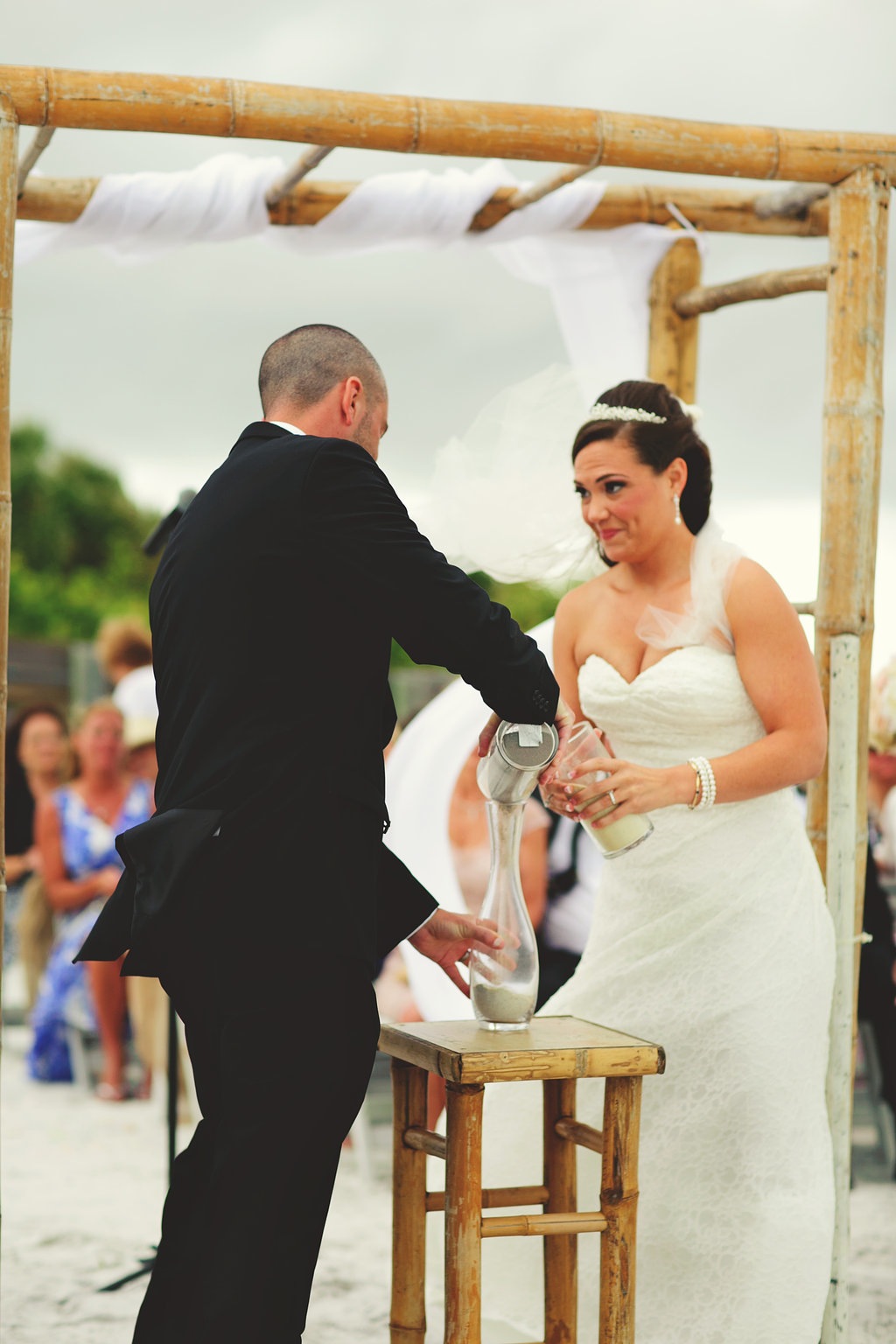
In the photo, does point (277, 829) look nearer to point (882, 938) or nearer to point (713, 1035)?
point (713, 1035)

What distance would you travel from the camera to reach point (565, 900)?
16.9 feet

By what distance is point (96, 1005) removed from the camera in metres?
6.77

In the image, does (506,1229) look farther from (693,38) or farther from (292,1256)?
(693,38)

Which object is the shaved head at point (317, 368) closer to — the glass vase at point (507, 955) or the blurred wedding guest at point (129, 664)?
the glass vase at point (507, 955)

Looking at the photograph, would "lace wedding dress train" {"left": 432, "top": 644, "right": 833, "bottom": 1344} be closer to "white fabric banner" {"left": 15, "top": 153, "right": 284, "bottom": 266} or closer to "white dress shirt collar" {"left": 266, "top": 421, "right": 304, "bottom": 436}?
"white dress shirt collar" {"left": 266, "top": 421, "right": 304, "bottom": 436}

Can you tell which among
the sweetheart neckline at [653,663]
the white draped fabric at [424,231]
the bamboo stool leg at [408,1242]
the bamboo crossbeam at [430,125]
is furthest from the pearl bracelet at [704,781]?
the bamboo crossbeam at [430,125]

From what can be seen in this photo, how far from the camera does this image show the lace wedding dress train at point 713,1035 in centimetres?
302

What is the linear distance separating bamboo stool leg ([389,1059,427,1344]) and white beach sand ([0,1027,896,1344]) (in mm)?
874

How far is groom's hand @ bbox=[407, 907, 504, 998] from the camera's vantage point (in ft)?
9.00

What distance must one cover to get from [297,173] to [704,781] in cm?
183

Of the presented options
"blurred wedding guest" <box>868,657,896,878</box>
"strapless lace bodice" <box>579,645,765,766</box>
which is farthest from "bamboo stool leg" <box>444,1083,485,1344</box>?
"blurred wedding guest" <box>868,657,896,878</box>

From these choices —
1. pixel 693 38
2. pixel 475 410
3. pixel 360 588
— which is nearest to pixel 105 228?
pixel 475 410

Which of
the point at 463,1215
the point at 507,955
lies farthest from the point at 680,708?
the point at 463,1215

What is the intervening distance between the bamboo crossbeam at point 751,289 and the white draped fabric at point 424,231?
0.46 feet
